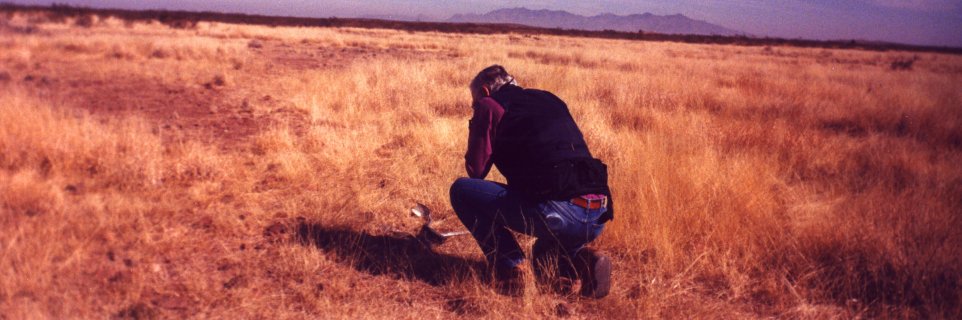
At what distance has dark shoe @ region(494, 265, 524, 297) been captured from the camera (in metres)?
2.61

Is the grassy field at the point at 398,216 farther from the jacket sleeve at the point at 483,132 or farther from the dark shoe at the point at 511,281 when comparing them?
the jacket sleeve at the point at 483,132

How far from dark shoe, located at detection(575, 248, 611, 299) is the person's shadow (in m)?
0.60

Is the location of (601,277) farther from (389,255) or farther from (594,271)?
(389,255)

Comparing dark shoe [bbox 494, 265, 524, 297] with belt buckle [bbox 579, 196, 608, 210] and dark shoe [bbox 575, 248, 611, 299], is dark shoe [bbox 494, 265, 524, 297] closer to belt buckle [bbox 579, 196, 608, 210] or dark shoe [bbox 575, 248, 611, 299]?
dark shoe [bbox 575, 248, 611, 299]

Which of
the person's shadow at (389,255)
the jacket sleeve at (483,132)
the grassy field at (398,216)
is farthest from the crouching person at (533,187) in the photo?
the person's shadow at (389,255)

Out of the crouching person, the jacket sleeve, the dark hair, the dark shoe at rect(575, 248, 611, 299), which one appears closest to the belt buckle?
the crouching person

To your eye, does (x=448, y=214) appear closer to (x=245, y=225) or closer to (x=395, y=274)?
(x=395, y=274)

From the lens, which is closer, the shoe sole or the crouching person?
the crouching person

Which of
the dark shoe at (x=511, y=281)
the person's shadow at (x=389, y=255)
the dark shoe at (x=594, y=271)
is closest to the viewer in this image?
the dark shoe at (x=594, y=271)

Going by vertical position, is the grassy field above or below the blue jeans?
below

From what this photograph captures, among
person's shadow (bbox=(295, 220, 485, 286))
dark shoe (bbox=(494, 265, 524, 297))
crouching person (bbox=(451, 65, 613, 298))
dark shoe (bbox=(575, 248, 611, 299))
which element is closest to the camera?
crouching person (bbox=(451, 65, 613, 298))

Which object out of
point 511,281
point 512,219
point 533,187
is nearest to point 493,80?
point 533,187

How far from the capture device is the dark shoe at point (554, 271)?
2629 millimetres

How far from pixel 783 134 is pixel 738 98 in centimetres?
340
